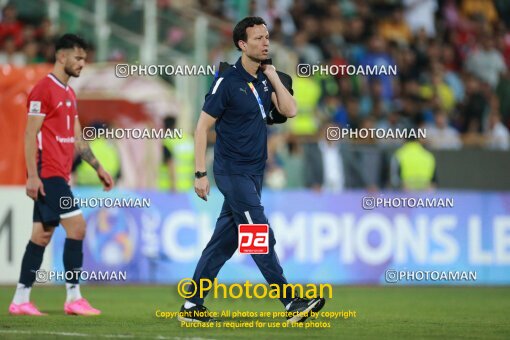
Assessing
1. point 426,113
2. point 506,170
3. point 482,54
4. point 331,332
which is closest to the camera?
point 331,332

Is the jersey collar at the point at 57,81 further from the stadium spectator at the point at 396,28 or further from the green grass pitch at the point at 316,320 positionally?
the stadium spectator at the point at 396,28

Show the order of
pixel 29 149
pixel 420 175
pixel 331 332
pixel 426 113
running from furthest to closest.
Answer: pixel 426 113
pixel 420 175
pixel 29 149
pixel 331 332

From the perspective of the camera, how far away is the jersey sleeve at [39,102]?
38.8 feet

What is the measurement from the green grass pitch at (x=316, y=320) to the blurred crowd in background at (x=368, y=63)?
309cm

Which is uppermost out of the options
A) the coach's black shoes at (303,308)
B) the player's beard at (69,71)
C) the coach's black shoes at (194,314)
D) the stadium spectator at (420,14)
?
the stadium spectator at (420,14)

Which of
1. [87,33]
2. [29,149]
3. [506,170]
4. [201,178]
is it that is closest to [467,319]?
[201,178]

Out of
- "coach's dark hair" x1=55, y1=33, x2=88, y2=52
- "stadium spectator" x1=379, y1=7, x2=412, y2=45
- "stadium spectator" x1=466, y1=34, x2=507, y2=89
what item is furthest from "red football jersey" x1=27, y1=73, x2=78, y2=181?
"stadium spectator" x1=466, y1=34, x2=507, y2=89

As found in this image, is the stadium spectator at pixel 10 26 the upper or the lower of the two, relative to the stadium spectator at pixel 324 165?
upper

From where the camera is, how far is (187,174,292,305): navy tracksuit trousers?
10.4m

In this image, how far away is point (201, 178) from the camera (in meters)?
10.3

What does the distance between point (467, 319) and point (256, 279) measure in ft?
20.7

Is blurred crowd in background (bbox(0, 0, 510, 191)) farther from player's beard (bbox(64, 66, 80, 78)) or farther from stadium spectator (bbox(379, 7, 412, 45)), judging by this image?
player's beard (bbox(64, 66, 80, 78))

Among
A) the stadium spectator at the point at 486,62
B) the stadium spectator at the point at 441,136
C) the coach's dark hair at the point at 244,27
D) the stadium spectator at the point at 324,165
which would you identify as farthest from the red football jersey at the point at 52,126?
the stadium spectator at the point at 486,62

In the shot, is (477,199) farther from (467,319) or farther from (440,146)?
(467,319)
